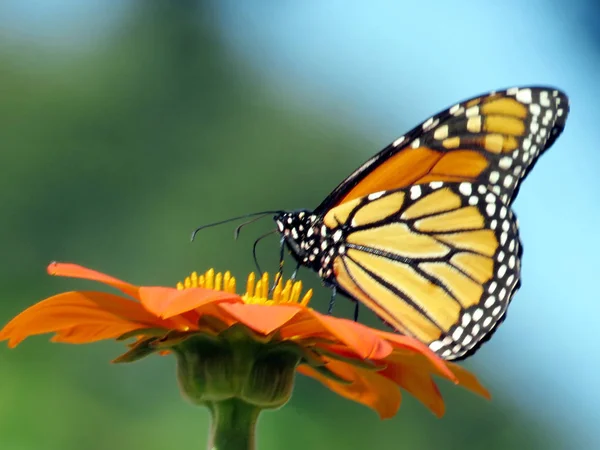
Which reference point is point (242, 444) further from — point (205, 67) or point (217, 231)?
point (205, 67)

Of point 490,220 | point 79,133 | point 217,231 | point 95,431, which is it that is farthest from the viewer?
point 79,133

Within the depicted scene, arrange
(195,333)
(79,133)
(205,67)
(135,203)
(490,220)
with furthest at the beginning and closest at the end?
(205,67) < (79,133) < (135,203) < (490,220) < (195,333)

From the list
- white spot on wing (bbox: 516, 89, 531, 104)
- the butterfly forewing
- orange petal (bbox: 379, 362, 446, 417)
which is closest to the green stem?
orange petal (bbox: 379, 362, 446, 417)

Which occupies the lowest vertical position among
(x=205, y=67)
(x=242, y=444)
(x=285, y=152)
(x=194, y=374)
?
(x=242, y=444)

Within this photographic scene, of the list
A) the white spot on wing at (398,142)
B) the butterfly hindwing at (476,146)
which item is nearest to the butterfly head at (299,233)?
the butterfly hindwing at (476,146)

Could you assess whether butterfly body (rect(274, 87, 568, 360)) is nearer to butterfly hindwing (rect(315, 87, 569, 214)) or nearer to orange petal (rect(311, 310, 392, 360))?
butterfly hindwing (rect(315, 87, 569, 214))

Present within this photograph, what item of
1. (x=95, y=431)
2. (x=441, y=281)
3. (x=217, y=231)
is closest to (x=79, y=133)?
(x=217, y=231)

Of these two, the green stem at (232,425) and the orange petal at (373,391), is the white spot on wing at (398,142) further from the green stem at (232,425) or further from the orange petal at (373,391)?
the green stem at (232,425)
